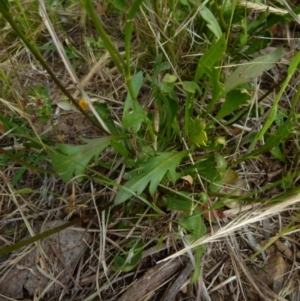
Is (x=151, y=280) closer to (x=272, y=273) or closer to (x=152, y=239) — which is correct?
(x=152, y=239)

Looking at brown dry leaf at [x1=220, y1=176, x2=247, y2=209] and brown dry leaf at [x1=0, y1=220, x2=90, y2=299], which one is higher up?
brown dry leaf at [x1=0, y1=220, x2=90, y2=299]

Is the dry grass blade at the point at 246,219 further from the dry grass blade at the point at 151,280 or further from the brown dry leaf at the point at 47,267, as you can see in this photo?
the brown dry leaf at the point at 47,267

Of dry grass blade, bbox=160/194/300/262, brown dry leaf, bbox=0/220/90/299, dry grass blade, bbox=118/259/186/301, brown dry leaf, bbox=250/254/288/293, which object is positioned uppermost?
brown dry leaf, bbox=0/220/90/299

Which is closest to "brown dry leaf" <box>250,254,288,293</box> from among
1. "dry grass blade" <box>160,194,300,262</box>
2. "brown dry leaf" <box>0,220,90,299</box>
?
"dry grass blade" <box>160,194,300,262</box>

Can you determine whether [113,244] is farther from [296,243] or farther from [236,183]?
[296,243]

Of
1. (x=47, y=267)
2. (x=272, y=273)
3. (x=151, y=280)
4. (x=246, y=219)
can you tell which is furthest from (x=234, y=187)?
(x=47, y=267)

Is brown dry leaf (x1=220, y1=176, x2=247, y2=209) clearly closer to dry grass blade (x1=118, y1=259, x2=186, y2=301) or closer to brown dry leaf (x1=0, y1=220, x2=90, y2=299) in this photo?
dry grass blade (x1=118, y1=259, x2=186, y2=301)

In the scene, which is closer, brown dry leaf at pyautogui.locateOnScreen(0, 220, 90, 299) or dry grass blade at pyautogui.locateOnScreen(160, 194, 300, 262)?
dry grass blade at pyautogui.locateOnScreen(160, 194, 300, 262)
